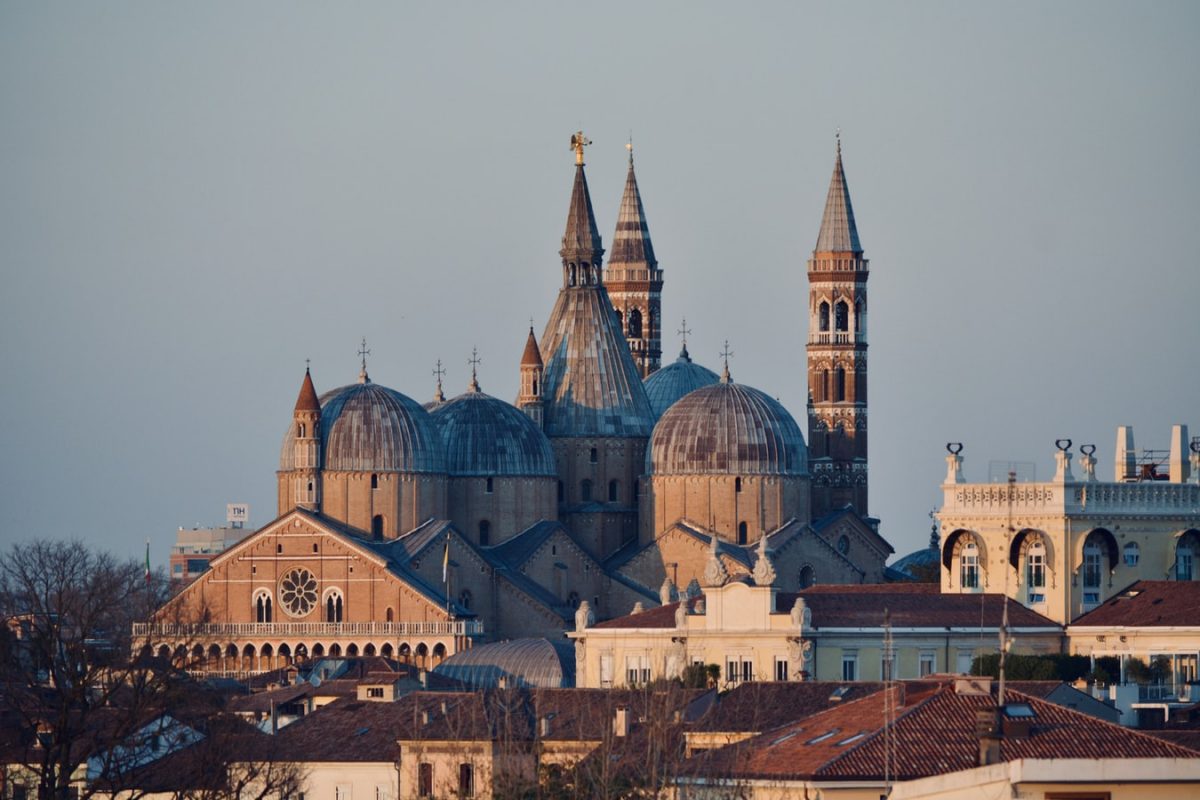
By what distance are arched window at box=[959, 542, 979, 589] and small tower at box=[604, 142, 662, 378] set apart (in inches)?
1951

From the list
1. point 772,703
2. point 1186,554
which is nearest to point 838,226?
point 1186,554

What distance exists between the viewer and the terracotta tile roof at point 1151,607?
311ft

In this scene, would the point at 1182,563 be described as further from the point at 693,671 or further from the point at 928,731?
the point at 928,731

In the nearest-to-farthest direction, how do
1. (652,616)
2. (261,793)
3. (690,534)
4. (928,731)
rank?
(928,731) < (261,793) < (652,616) < (690,534)

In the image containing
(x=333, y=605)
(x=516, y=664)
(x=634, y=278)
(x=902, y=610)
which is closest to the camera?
(x=902, y=610)

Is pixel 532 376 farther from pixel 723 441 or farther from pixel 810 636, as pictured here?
pixel 810 636

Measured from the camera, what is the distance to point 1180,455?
104250 mm

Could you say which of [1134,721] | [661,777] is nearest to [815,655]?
[1134,721]

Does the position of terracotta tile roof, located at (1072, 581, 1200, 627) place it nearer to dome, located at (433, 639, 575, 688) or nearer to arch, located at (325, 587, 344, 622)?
dome, located at (433, 639, 575, 688)

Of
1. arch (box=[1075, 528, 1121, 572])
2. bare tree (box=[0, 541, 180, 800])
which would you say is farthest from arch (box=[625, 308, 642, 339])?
bare tree (box=[0, 541, 180, 800])

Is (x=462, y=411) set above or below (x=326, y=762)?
above

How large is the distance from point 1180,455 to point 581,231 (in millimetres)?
43217

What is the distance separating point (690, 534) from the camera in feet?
443

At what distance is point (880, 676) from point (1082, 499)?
6756 mm
